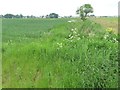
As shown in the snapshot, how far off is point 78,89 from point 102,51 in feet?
4.31

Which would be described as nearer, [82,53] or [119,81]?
[119,81]

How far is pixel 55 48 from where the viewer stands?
352 inches

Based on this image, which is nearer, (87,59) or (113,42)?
(87,59)

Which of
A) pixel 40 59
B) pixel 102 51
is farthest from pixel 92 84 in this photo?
pixel 40 59

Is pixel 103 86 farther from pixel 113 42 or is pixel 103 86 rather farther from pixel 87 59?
pixel 113 42

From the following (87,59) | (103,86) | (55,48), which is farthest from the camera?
(55,48)

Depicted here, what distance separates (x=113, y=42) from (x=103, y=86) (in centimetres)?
246

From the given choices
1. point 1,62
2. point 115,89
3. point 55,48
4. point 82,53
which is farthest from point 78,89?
point 1,62

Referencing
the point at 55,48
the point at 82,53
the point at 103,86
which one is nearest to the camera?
the point at 103,86

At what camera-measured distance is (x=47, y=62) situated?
8461 millimetres

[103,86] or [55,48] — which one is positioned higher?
[55,48]

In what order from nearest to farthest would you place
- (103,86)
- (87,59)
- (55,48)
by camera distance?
1. (103,86)
2. (87,59)
3. (55,48)

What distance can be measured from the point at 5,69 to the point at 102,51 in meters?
2.39

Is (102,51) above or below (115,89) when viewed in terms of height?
above
